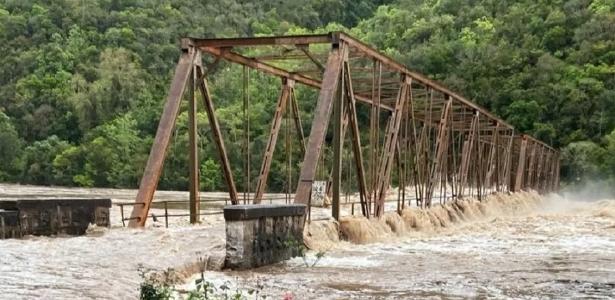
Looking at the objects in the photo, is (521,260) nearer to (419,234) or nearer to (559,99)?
→ (419,234)

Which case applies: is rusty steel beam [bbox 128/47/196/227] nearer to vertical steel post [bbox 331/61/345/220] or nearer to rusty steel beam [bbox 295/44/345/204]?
rusty steel beam [bbox 295/44/345/204]

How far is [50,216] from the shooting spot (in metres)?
16.5

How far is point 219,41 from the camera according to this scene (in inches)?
738

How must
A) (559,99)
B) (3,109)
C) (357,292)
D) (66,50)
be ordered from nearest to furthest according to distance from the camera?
1. (357,292)
2. (559,99)
3. (3,109)
4. (66,50)

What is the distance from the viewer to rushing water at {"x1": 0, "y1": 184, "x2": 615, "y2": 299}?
34.8 feet

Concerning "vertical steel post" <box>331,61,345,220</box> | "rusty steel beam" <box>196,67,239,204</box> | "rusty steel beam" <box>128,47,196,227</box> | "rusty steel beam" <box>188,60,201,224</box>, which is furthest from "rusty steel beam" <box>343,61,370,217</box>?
"rusty steel beam" <box>128,47,196,227</box>

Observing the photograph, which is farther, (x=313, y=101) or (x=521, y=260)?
(x=313, y=101)

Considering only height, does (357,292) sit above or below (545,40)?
below

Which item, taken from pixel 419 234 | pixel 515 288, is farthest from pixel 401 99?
pixel 515 288

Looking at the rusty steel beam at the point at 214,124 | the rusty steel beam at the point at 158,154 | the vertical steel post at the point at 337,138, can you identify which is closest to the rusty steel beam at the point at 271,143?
the rusty steel beam at the point at 214,124

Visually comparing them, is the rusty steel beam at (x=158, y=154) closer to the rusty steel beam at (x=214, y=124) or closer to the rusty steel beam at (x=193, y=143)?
the rusty steel beam at (x=193, y=143)

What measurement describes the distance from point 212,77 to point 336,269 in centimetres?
9793

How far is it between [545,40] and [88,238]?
286 feet

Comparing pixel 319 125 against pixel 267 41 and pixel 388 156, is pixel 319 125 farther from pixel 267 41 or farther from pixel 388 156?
pixel 388 156
